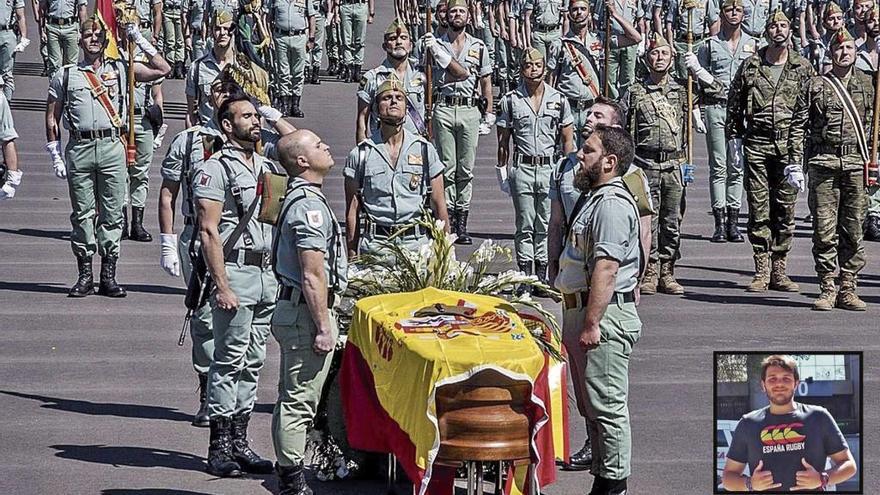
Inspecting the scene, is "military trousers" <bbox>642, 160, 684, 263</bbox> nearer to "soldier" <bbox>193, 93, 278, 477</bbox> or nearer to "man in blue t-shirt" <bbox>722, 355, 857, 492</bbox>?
"soldier" <bbox>193, 93, 278, 477</bbox>

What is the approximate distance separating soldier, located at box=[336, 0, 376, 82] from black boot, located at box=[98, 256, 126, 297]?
1383 centimetres

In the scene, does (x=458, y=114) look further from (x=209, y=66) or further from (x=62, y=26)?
(x=62, y=26)

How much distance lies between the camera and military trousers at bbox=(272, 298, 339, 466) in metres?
8.57

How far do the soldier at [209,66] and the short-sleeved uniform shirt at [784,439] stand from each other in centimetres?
834

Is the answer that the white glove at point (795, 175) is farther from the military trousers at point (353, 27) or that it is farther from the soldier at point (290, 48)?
the military trousers at point (353, 27)

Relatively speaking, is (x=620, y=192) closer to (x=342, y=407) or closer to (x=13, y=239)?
(x=342, y=407)

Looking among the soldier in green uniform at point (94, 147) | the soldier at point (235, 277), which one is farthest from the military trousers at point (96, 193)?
the soldier at point (235, 277)

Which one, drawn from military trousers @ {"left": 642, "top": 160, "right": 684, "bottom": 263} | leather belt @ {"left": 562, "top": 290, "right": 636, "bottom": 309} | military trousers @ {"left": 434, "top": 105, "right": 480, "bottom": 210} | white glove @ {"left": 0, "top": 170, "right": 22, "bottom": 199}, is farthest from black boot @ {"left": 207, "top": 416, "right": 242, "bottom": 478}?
military trousers @ {"left": 434, "top": 105, "right": 480, "bottom": 210}

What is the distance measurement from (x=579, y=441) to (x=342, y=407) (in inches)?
73.4

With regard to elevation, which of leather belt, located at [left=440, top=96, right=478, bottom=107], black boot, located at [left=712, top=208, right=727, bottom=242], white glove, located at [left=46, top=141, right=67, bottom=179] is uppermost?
leather belt, located at [left=440, top=96, right=478, bottom=107]

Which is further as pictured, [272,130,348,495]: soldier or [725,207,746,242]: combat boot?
[725,207,746,242]: combat boot

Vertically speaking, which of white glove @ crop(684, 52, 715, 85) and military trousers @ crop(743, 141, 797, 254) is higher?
white glove @ crop(684, 52, 715, 85)

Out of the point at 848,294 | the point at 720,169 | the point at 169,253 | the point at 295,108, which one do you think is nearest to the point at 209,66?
the point at 169,253

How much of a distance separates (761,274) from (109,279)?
5.70 meters
